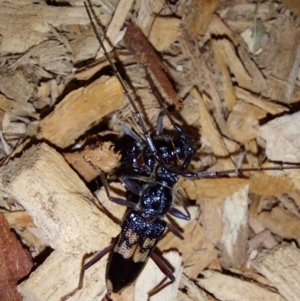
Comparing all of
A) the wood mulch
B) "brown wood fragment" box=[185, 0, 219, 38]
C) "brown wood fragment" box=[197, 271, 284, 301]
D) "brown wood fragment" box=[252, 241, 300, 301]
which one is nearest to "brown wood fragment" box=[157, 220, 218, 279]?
the wood mulch

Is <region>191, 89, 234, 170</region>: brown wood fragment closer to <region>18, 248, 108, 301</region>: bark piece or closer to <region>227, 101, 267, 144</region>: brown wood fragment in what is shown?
<region>227, 101, 267, 144</region>: brown wood fragment

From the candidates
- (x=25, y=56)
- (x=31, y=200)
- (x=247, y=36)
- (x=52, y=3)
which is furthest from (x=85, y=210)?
(x=247, y=36)

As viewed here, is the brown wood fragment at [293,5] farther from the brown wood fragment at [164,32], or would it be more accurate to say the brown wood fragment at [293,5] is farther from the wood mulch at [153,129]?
the brown wood fragment at [164,32]

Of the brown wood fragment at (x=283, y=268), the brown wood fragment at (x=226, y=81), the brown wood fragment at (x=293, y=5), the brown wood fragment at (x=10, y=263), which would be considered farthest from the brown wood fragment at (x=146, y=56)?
the brown wood fragment at (x=10, y=263)

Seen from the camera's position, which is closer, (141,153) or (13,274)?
(13,274)

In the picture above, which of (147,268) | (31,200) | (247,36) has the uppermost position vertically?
(247,36)

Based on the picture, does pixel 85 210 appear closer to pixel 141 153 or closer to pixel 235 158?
pixel 141 153
